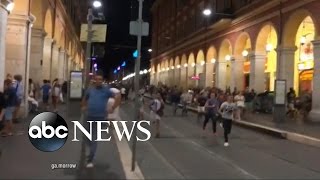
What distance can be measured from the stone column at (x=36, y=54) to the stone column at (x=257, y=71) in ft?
49.2

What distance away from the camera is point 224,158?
46.1 feet

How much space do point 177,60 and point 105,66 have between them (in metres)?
65.7

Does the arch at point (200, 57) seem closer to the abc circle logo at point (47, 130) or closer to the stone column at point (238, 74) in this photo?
the stone column at point (238, 74)

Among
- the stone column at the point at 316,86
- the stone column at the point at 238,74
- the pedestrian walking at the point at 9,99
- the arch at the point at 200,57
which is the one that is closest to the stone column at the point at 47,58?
the stone column at the point at 238,74

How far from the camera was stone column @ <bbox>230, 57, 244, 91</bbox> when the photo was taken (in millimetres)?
42312

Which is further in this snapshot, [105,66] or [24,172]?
[105,66]

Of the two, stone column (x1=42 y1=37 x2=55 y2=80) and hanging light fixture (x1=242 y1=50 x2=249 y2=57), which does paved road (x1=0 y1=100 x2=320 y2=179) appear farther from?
hanging light fixture (x1=242 y1=50 x2=249 y2=57)

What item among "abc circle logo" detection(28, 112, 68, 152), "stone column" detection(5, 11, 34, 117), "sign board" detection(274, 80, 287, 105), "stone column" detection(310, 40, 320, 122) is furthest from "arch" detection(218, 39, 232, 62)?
"abc circle logo" detection(28, 112, 68, 152)

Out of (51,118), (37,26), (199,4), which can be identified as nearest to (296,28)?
(37,26)

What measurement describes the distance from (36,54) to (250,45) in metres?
17.1

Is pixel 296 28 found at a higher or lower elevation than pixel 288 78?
higher

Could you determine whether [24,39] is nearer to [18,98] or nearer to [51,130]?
[18,98]

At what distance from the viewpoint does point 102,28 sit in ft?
42.8

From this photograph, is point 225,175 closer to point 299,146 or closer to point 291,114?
point 299,146
